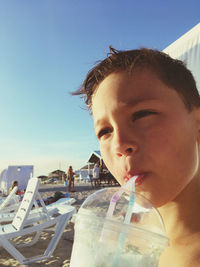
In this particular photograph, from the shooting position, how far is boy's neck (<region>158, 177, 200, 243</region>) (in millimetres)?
1045

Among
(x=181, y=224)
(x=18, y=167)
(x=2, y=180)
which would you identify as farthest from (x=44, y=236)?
(x=2, y=180)

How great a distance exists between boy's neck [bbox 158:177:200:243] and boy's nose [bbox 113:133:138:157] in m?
0.39

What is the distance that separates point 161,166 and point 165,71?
526mm

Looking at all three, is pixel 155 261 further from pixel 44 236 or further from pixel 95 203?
pixel 44 236

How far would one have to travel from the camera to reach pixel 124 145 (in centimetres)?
91

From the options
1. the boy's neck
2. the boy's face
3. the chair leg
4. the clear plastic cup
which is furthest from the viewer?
the chair leg

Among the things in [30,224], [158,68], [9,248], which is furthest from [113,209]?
[30,224]

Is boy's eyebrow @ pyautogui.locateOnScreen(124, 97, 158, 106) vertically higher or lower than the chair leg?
higher

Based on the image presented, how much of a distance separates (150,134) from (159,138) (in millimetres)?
42

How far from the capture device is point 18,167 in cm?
1780

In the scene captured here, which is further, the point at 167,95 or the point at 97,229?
the point at 167,95

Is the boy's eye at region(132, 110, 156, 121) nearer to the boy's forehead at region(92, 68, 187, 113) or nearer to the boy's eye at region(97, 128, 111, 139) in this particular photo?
the boy's forehead at region(92, 68, 187, 113)

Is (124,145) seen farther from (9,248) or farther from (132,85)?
(9,248)

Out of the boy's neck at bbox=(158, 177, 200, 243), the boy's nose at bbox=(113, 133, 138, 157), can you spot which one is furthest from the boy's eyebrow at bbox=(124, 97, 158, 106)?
the boy's neck at bbox=(158, 177, 200, 243)
